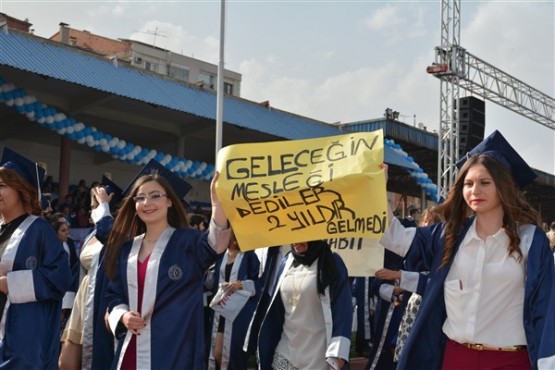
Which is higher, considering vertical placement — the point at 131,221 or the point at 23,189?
the point at 23,189

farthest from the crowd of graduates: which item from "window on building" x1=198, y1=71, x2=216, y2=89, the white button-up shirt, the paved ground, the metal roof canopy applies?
"window on building" x1=198, y1=71, x2=216, y2=89

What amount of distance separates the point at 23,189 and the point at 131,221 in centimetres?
89

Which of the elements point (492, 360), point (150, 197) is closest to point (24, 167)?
point (150, 197)

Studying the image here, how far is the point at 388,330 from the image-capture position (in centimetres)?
773

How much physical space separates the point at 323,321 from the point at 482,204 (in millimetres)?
2038

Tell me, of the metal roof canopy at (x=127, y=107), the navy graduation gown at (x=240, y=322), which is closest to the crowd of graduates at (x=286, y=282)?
the navy graduation gown at (x=240, y=322)

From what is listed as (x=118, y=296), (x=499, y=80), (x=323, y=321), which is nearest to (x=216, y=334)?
(x=323, y=321)

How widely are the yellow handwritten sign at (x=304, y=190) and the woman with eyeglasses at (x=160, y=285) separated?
0.17 meters

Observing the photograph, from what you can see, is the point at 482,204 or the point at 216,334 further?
the point at 216,334

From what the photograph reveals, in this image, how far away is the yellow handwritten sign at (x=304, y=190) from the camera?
14.7 ft

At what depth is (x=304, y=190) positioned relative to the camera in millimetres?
4617

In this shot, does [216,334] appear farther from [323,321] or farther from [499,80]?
[499,80]

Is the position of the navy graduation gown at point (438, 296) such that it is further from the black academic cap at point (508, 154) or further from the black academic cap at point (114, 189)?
the black academic cap at point (114, 189)

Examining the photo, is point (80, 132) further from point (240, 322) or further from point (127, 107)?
point (240, 322)
